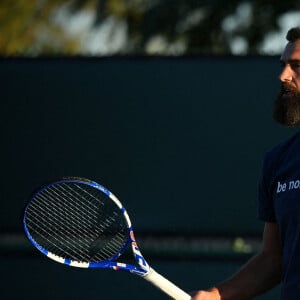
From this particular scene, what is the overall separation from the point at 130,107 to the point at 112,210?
2.95 feet

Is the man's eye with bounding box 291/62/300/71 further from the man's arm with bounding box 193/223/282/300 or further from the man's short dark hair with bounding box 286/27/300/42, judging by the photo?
the man's arm with bounding box 193/223/282/300

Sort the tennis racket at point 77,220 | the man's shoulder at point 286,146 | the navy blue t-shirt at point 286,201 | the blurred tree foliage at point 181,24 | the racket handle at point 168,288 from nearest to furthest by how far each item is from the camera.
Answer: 1. the navy blue t-shirt at point 286,201
2. the man's shoulder at point 286,146
3. the racket handle at point 168,288
4. the tennis racket at point 77,220
5. the blurred tree foliage at point 181,24

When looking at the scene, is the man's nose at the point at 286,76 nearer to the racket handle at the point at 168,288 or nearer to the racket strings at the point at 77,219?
the racket handle at the point at 168,288

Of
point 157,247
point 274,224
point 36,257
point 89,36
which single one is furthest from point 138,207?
point 89,36

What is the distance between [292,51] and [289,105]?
185 mm

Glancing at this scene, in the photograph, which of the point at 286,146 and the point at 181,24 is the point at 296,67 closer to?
the point at 286,146

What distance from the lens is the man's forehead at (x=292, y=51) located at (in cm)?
377

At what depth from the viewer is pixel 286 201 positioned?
360 cm

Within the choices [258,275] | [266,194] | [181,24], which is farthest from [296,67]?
[181,24]

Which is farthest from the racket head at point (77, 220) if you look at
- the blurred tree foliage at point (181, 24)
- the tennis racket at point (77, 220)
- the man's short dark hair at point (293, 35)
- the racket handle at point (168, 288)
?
the blurred tree foliage at point (181, 24)

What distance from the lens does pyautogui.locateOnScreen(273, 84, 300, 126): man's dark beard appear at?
3756 mm

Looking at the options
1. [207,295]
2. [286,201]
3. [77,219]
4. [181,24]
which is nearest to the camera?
[286,201]

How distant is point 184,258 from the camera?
5.67 meters

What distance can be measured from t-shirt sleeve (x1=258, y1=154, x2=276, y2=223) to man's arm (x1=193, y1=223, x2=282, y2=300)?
0.11 feet
